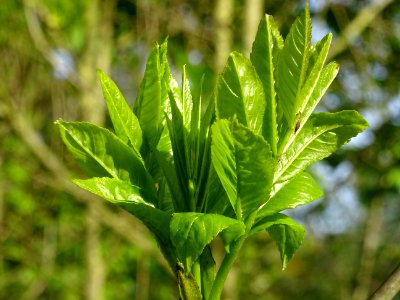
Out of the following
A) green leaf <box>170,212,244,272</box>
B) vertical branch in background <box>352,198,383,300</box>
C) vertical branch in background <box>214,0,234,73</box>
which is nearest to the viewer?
green leaf <box>170,212,244,272</box>

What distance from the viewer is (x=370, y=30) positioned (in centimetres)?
459

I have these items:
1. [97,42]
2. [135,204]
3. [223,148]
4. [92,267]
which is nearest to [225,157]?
[223,148]

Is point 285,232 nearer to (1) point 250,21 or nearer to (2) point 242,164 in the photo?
(2) point 242,164

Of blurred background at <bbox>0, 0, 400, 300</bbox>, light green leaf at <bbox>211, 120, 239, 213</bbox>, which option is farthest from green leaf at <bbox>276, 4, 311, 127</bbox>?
blurred background at <bbox>0, 0, 400, 300</bbox>

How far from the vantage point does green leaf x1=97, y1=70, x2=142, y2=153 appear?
811 mm

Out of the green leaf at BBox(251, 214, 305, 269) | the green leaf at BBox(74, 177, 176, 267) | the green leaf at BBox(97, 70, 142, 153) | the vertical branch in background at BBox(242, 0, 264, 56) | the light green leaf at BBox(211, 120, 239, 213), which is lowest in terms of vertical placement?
the green leaf at BBox(251, 214, 305, 269)

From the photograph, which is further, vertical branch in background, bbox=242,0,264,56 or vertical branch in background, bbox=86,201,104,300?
vertical branch in background, bbox=86,201,104,300

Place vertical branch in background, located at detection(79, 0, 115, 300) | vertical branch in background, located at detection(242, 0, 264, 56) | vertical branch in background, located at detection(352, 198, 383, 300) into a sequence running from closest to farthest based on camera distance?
vertical branch in background, located at detection(242, 0, 264, 56)
vertical branch in background, located at detection(352, 198, 383, 300)
vertical branch in background, located at detection(79, 0, 115, 300)

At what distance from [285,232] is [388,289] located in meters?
0.14

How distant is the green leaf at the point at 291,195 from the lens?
0.76 metres

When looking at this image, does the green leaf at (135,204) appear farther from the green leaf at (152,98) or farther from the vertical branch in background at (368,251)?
the vertical branch in background at (368,251)

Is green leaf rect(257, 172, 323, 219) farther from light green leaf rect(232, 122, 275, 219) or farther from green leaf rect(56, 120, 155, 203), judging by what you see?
green leaf rect(56, 120, 155, 203)

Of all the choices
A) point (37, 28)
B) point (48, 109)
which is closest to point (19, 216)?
point (48, 109)

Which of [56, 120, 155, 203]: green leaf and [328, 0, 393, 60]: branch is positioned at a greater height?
[328, 0, 393, 60]: branch
